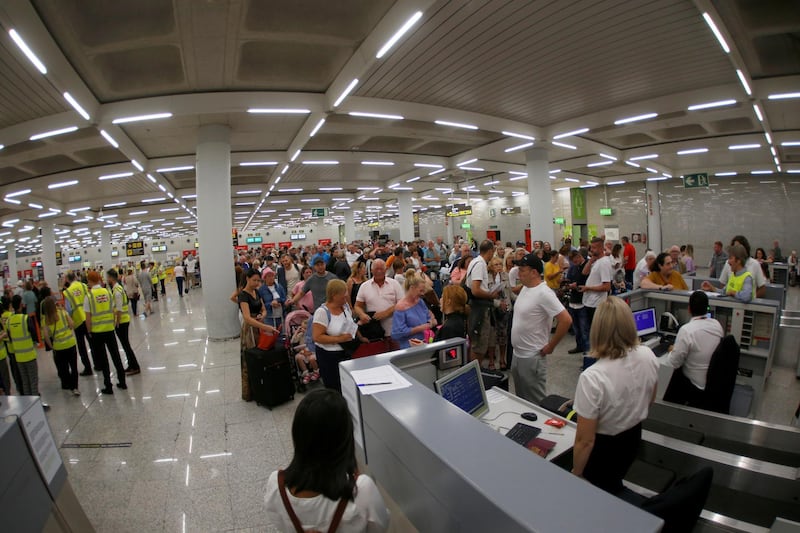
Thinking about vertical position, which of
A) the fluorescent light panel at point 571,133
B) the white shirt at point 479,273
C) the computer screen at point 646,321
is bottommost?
the computer screen at point 646,321

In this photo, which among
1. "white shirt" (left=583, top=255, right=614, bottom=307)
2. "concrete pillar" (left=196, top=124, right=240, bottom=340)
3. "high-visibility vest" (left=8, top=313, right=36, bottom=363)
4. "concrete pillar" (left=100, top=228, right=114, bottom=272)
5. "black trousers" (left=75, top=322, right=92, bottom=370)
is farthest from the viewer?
"concrete pillar" (left=100, top=228, right=114, bottom=272)

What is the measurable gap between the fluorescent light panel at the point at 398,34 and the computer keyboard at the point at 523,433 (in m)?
4.44

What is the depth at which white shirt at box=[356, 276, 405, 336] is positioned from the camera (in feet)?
14.4

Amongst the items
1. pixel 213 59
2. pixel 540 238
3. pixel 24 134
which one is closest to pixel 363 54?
pixel 213 59

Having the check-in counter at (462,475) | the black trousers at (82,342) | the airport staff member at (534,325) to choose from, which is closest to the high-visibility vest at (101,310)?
the black trousers at (82,342)

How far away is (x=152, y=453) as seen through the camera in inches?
142

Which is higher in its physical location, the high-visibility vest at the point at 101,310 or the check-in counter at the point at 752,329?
the high-visibility vest at the point at 101,310

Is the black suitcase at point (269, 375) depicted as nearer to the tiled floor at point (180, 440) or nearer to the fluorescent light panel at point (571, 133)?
the tiled floor at point (180, 440)

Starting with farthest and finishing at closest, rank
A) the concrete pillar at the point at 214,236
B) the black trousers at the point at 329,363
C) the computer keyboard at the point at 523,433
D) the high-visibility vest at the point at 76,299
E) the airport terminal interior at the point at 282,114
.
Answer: the concrete pillar at the point at 214,236
the high-visibility vest at the point at 76,299
the black trousers at the point at 329,363
the airport terminal interior at the point at 282,114
the computer keyboard at the point at 523,433

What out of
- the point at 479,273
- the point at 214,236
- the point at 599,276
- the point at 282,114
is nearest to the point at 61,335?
the point at 214,236

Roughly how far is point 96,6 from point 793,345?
9923 millimetres

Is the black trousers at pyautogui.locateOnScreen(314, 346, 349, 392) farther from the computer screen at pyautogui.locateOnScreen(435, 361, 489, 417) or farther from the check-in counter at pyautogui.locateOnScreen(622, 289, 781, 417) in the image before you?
the check-in counter at pyautogui.locateOnScreen(622, 289, 781, 417)

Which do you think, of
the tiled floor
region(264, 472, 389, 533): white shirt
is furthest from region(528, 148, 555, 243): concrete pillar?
region(264, 472, 389, 533): white shirt

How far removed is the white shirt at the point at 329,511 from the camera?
4.02 ft
